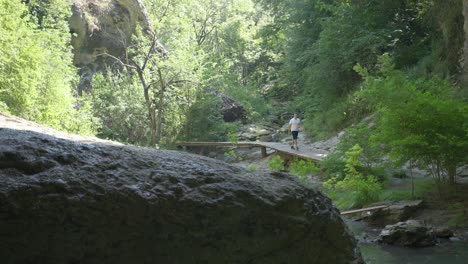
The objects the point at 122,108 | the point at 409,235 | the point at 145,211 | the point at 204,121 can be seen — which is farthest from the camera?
the point at 204,121

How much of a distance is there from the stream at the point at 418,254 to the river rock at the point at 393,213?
1389mm

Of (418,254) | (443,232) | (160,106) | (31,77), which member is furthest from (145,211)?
(160,106)

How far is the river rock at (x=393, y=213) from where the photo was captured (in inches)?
354

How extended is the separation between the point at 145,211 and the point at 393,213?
725 cm

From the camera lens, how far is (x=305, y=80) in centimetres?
2525

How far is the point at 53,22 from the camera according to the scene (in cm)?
1927

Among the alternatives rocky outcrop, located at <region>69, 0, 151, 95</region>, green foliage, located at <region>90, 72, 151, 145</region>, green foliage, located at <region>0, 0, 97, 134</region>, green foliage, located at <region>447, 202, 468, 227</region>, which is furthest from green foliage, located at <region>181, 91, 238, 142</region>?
green foliage, located at <region>447, 202, 468, 227</region>

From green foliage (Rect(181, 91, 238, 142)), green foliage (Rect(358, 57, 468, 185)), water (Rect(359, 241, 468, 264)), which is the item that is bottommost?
water (Rect(359, 241, 468, 264))

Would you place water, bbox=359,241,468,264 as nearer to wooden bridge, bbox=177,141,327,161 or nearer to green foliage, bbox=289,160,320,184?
green foliage, bbox=289,160,320,184

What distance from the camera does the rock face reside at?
2615 mm

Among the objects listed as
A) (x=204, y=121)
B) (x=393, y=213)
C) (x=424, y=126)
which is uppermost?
(x=204, y=121)

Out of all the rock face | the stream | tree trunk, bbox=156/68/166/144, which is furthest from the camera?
tree trunk, bbox=156/68/166/144

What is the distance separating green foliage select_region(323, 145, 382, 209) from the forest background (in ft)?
0.37

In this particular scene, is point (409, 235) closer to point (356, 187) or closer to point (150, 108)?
point (356, 187)
